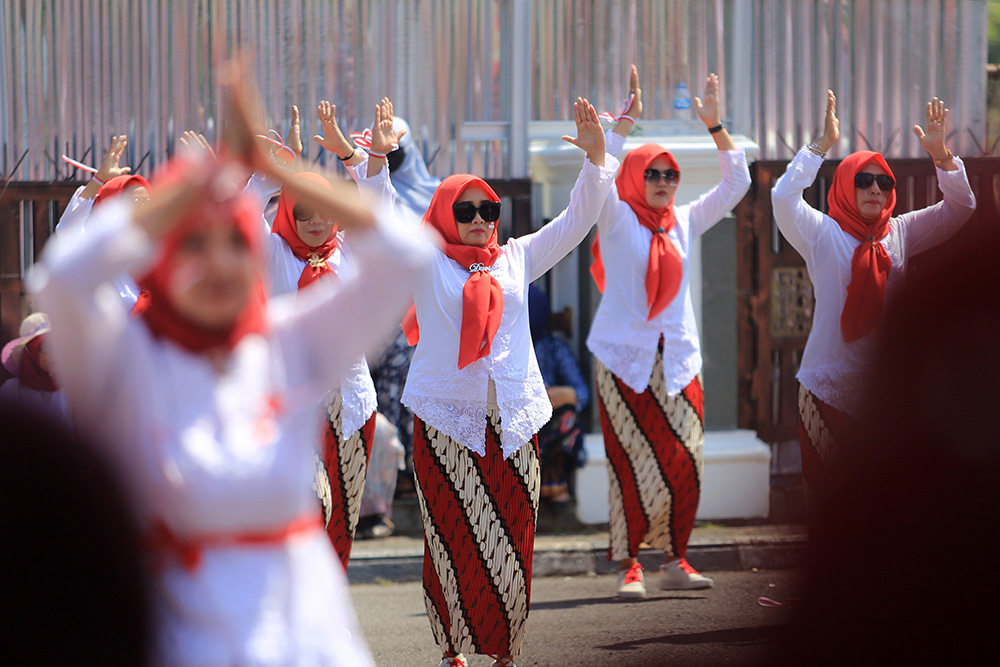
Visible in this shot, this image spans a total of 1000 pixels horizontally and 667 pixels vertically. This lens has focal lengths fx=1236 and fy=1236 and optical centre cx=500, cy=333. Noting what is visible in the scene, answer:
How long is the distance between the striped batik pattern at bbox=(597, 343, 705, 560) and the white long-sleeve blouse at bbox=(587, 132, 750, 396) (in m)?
0.07

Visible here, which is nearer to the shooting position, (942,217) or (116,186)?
(116,186)

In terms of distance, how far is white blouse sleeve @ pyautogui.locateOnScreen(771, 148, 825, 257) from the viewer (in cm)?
538

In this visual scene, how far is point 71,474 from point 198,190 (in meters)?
0.88

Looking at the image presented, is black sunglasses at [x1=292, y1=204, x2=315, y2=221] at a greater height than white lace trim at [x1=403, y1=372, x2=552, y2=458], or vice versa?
black sunglasses at [x1=292, y1=204, x2=315, y2=221]

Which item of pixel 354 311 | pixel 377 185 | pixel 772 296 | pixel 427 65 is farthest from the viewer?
pixel 427 65

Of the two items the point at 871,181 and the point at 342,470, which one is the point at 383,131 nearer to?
the point at 342,470

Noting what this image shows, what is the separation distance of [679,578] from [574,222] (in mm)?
2204

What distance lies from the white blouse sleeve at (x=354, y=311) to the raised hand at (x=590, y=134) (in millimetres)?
2326

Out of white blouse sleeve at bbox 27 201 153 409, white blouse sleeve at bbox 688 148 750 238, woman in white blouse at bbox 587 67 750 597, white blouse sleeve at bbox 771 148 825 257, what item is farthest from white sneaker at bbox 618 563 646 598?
white blouse sleeve at bbox 27 201 153 409

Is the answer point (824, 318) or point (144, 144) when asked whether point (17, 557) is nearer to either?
point (824, 318)

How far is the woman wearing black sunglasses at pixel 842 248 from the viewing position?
5.32 meters

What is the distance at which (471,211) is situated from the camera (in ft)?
15.1

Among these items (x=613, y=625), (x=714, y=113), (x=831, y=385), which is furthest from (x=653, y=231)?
(x=613, y=625)

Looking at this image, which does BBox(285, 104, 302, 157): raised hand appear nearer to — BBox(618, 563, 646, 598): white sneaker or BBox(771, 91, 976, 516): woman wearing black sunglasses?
BBox(771, 91, 976, 516): woman wearing black sunglasses
